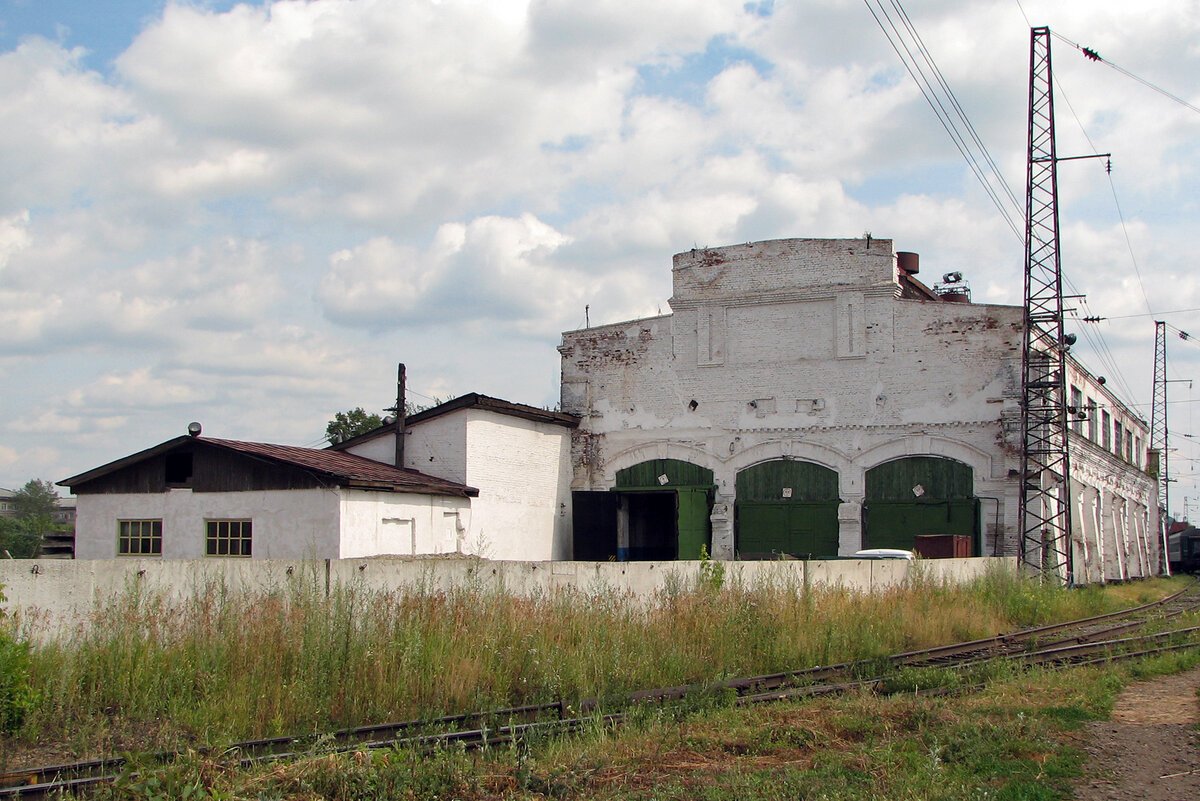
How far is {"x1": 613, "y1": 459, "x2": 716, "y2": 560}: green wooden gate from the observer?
96.5ft

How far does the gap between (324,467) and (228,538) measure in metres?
2.56

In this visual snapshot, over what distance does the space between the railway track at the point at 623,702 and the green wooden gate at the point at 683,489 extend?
12413 mm

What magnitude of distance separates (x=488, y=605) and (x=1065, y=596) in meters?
15.3

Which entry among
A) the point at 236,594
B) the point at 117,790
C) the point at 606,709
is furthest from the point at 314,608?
the point at 117,790

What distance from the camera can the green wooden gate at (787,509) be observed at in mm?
28125

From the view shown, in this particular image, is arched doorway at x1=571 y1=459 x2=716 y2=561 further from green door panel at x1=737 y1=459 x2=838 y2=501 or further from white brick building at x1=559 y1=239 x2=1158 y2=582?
green door panel at x1=737 y1=459 x2=838 y2=501

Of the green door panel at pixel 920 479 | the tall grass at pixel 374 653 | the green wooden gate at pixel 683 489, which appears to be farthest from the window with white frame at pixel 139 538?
the green door panel at pixel 920 479

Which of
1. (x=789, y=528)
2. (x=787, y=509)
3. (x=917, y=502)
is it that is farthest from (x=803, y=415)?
(x=917, y=502)

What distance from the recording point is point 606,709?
9.58 metres

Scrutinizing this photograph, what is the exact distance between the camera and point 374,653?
9.57 metres

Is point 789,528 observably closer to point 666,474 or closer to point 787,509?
point 787,509

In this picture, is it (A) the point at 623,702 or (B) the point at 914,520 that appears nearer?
(A) the point at 623,702

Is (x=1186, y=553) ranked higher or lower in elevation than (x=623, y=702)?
lower

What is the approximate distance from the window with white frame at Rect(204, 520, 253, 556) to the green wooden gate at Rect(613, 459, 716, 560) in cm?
1172
